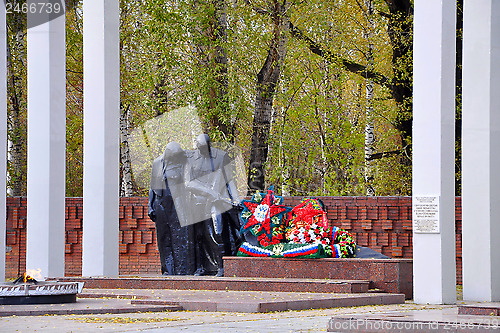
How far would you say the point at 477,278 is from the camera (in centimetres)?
1242

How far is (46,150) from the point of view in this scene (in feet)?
47.4

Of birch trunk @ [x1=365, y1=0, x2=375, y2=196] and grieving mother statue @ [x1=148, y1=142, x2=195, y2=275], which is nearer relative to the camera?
grieving mother statue @ [x1=148, y1=142, x2=195, y2=275]

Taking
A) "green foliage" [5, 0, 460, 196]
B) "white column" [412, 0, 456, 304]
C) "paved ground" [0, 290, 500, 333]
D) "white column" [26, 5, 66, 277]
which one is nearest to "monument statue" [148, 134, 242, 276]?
"white column" [26, 5, 66, 277]

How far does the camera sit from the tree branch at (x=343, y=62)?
20.8 m

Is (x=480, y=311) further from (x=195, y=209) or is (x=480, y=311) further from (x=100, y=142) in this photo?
(x=100, y=142)

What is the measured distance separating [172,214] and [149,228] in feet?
9.85

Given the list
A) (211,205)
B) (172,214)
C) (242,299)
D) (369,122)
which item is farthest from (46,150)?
(369,122)

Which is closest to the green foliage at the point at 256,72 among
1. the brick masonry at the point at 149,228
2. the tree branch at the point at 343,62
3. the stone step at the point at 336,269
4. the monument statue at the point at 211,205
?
the tree branch at the point at 343,62

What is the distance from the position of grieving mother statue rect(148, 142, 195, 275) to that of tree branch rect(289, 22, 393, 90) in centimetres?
676

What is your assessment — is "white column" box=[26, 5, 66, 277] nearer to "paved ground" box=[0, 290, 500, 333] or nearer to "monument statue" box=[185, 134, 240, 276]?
"monument statue" box=[185, 134, 240, 276]

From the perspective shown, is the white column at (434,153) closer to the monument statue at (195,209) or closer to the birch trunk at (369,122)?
the monument statue at (195,209)

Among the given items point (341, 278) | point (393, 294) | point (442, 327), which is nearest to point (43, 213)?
point (341, 278)

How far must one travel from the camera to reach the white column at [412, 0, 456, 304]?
1133 cm

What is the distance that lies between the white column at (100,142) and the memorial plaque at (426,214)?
16.4ft
